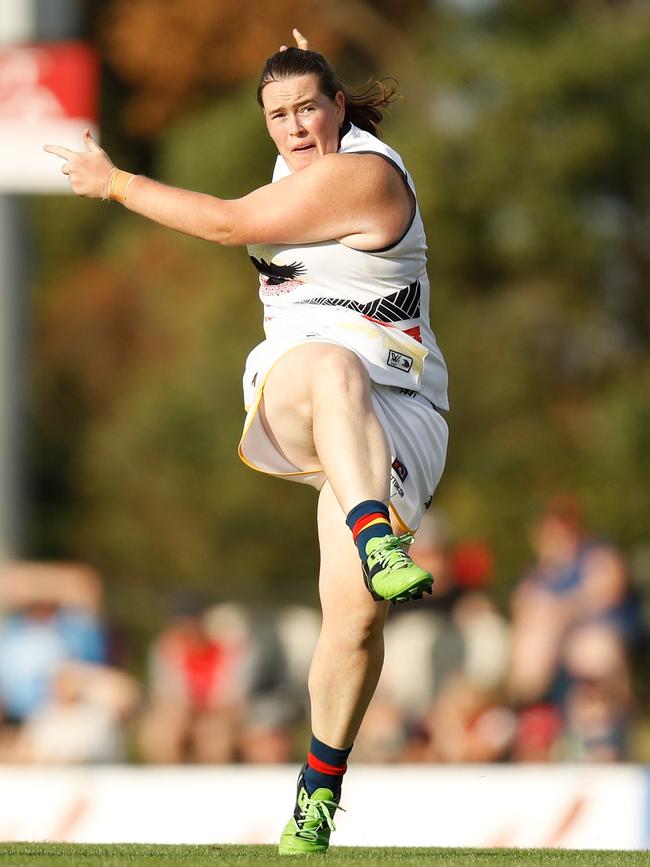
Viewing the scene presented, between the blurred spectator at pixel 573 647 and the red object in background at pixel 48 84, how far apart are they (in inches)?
129

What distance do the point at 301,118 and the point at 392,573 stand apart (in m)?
1.36

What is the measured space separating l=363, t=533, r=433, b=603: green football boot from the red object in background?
5.34 metres

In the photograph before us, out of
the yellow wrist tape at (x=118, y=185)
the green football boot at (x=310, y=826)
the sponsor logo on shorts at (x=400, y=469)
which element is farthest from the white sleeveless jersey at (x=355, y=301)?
the green football boot at (x=310, y=826)

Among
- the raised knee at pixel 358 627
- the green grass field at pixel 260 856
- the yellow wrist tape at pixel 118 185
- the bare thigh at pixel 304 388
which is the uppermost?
the yellow wrist tape at pixel 118 185

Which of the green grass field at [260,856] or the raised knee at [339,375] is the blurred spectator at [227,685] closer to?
the green grass field at [260,856]

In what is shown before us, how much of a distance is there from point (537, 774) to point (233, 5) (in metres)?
16.5

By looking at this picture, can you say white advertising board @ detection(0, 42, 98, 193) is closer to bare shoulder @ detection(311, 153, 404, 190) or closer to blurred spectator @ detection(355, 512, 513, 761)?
blurred spectator @ detection(355, 512, 513, 761)

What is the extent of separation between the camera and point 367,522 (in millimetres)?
4551

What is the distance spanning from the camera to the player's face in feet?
16.3

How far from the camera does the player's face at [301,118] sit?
4.95 m

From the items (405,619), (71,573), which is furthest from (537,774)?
(71,573)

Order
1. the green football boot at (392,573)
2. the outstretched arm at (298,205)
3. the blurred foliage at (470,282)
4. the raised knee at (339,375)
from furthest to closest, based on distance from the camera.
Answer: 1. the blurred foliage at (470,282)
2. the outstretched arm at (298,205)
3. the raised knee at (339,375)
4. the green football boot at (392,573)

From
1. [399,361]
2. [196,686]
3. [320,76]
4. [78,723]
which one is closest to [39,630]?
[78,723]

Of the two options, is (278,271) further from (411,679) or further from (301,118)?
(411,679)
